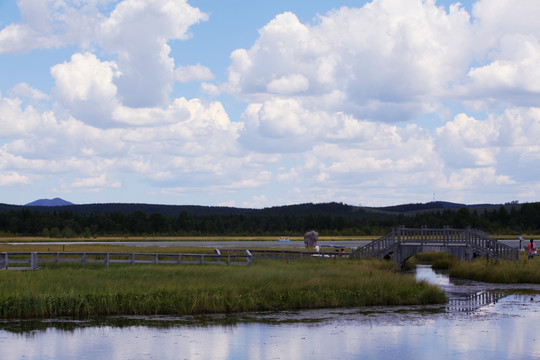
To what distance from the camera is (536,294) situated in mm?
45000

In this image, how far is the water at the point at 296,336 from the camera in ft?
89.0

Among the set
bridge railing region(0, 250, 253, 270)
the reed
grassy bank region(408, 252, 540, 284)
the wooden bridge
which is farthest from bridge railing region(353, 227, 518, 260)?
bridge railing region(0, 250, 253, 270)

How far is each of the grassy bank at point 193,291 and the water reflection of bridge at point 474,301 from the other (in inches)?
41.4

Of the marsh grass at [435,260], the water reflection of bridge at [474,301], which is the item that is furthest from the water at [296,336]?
the marsh grass at [435,260]

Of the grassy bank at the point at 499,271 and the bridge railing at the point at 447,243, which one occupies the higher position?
the bridge railing at the point at 447,243

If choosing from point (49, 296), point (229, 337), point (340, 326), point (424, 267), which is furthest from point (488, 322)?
point (424, 267)

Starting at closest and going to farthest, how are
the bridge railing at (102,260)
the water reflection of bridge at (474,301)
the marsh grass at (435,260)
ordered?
the water reflection of bridge at (474,301) → the bridge railing at (102,260) → the marsh grass at (435,260)

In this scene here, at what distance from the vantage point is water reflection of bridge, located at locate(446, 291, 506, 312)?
38156 millimetres

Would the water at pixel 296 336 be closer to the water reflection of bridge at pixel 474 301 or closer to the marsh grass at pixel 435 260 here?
the water reflection of bridge at pixel 474 301

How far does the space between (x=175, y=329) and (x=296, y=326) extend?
4838mm

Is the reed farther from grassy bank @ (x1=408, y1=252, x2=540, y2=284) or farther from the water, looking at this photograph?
the water

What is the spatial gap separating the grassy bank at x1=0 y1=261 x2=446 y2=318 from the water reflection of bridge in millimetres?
1052

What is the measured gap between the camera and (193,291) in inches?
1426

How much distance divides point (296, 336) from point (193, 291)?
7.71m
